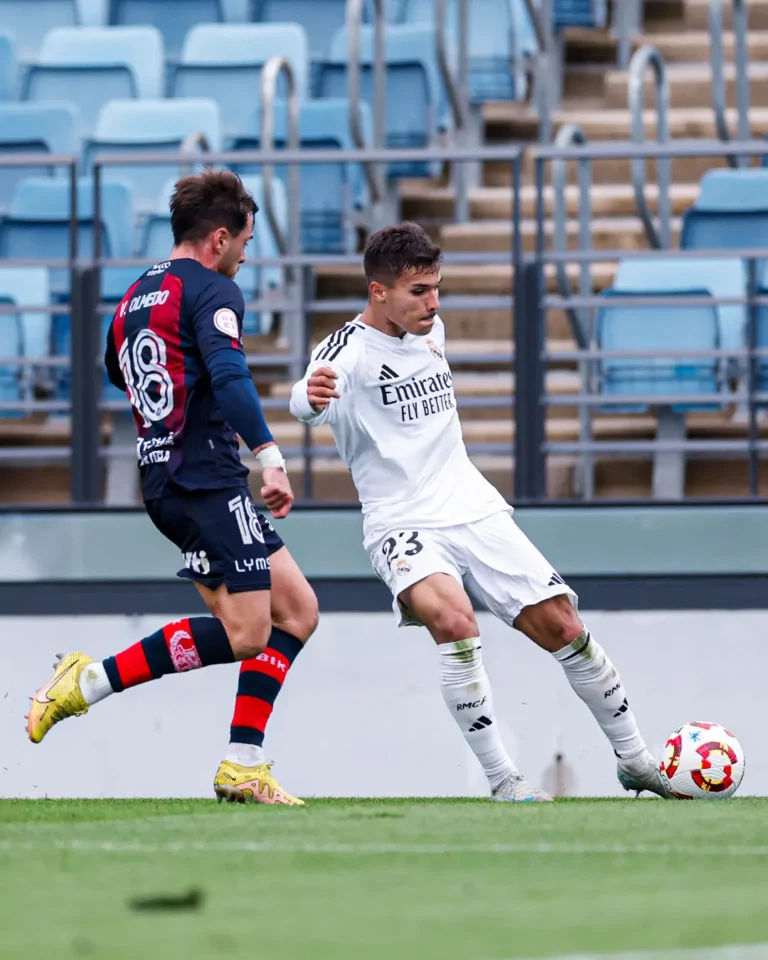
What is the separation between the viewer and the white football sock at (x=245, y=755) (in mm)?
5637

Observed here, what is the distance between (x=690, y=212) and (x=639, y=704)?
93.0 inches

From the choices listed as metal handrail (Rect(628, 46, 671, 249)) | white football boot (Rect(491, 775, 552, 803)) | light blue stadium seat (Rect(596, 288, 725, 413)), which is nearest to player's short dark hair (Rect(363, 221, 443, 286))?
white football boot (Rect(491, 775, 552, 803))

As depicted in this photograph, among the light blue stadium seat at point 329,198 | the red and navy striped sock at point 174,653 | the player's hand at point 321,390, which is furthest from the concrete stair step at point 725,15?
the red and navy striped sock at point 174,653

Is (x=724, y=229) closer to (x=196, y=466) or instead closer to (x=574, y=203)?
(x=574, y=203)

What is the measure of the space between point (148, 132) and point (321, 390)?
4.84m

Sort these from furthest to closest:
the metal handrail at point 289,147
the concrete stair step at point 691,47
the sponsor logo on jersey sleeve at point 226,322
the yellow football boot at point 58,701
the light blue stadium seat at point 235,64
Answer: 1. the concrete stair step at point 691,47
2. the light blue stadium seat at point 235,64
3. the metal handrail at point 289,147
4. the yellow football boot at point 58,701
5. the sponsor logo on jersey sleeve at point 226,322

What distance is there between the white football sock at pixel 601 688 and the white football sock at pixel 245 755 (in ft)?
3.11

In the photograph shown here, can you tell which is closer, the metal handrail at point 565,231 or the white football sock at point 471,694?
the white football sock at point 471,694

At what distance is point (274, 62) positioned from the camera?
8.51m

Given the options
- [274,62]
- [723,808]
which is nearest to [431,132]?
[274,62]

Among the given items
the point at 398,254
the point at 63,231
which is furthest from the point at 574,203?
the point at 398,254

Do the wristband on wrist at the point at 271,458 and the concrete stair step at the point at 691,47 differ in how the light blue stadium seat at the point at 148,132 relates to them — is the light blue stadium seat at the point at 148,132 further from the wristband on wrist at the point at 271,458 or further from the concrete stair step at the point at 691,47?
the wristband on wrist at the point at 271,458

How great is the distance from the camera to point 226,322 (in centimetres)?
531

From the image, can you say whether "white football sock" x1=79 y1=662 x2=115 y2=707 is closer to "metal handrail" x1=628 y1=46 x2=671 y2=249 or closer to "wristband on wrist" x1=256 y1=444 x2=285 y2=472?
"wristband on wrist" x1=256 y1=444 x2=285 y2=472
